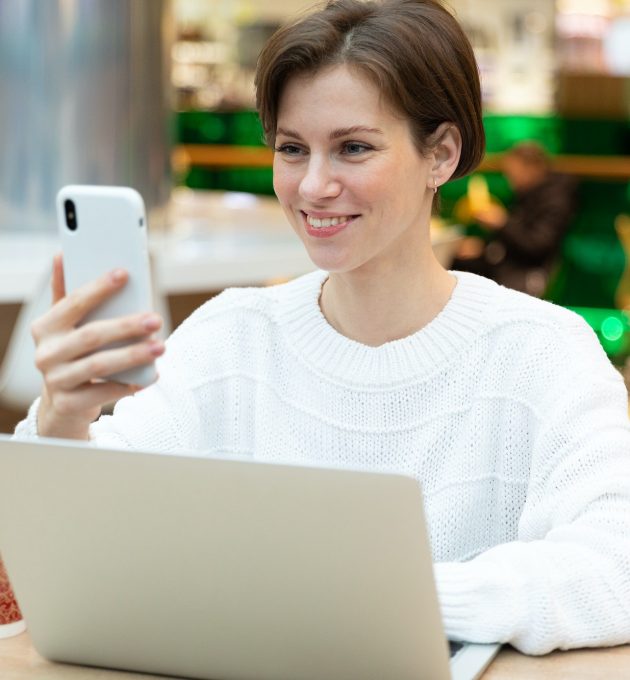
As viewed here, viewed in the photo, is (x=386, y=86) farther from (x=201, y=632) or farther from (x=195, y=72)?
(x=195, y=72)

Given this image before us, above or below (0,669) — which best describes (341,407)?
above

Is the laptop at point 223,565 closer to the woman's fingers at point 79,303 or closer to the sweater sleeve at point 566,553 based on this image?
the sweater sleeve at point 566,553

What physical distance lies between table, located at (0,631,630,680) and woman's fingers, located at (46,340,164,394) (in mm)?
282

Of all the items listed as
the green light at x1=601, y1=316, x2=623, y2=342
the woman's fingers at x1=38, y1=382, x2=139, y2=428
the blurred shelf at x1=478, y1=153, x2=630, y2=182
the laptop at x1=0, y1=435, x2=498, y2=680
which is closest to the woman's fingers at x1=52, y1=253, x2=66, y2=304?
the woman's fingers at x1=38, y1=382, x2=139, y2=428

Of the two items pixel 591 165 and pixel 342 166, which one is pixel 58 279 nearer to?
pixel 342 166

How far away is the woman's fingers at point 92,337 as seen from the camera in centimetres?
130

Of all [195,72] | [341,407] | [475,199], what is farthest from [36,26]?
Result: [195,72]

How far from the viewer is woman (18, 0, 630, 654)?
159 centimetres

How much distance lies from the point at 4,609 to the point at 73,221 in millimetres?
411

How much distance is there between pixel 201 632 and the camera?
1.23 metres

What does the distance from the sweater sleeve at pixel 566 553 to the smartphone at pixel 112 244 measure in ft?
1.30

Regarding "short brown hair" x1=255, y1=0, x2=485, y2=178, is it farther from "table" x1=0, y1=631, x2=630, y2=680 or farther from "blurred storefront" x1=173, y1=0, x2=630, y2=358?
"blurred storefront" x1=173, y1=0, x2=630, y2=358

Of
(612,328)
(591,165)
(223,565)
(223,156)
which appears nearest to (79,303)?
(223,565)

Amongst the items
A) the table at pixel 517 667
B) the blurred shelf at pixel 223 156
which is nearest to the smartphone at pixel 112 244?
the table at pixel 517 667
